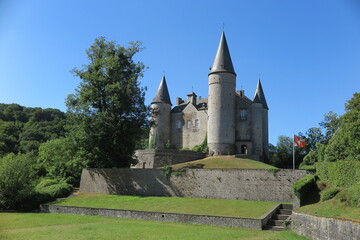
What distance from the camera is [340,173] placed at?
747 inches

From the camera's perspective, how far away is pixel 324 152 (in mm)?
41344

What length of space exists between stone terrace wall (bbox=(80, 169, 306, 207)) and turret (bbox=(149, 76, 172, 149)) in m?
17.8

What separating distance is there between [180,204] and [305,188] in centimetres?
901

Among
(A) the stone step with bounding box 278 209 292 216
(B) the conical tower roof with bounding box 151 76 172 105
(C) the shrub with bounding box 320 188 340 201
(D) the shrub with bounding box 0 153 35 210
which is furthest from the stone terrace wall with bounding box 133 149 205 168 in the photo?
(C) the shrub with bounding box 320 188 340 201

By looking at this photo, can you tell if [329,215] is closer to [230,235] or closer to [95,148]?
[230,235]

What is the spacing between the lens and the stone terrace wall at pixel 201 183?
24047 millimetres

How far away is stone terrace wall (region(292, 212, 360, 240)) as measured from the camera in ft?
40.0

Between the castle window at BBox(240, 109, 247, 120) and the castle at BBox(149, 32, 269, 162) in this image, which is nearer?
the castle at BBox(149, 32, 269, 162)

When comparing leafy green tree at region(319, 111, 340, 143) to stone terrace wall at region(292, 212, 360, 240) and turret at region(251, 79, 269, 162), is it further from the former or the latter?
stone terrace wall at region(292, 212, 360, 240)

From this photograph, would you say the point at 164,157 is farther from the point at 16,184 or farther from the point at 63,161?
the point at 16,184

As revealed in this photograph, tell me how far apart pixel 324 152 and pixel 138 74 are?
2528 cm

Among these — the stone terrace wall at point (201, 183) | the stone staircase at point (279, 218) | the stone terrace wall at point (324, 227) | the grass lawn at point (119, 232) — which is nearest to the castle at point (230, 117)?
the stone terrace wall at point (201, 183)

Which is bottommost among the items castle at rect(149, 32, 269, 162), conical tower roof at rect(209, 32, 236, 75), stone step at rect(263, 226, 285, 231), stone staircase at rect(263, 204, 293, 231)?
stone step at rect(263, 226, 285, 231)

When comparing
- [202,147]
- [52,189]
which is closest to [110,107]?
[52,189]
